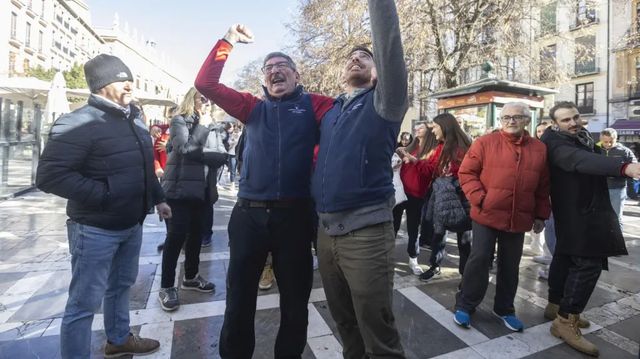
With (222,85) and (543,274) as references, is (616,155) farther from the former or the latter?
(222,85)

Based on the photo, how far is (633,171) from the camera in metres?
2.49

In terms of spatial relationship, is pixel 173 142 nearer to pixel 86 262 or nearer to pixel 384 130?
pixel 86 262

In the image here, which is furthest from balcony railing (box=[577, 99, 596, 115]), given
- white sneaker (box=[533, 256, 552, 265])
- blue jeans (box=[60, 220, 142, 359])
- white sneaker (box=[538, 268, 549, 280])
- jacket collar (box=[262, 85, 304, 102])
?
blue jeans (box=[60, 220, 142, 359])

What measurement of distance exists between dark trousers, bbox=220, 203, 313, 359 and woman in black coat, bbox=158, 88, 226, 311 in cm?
140

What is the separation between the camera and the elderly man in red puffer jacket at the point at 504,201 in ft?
10.3

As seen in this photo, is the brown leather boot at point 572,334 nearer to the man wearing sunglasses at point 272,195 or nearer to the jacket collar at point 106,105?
the man wearing sunglasses at point 272,195

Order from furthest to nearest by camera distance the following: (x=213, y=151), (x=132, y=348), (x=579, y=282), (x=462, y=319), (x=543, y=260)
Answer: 1. (x=543, y=260)
2. (x=213, y=151)
3. (x=462, y=319)
4. (x=579, y=282)
5. (x=132, y=348)

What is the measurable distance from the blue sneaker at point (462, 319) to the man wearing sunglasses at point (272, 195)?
5.15ft

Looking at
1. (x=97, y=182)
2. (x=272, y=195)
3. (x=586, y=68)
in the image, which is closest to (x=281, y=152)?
(x=272, y=195)

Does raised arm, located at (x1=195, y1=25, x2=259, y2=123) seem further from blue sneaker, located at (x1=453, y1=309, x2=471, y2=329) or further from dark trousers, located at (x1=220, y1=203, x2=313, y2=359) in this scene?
blue sneaker, located at (x1=453, y1=309, x2=471, y2=329)

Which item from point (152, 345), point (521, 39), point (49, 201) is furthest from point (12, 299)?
point (521, 39)

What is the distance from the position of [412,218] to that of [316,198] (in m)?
2.86

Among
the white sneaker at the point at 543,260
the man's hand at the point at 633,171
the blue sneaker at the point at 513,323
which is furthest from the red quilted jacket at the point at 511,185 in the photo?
the white sneaker at the point at 543,260

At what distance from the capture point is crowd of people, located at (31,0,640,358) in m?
1.96
